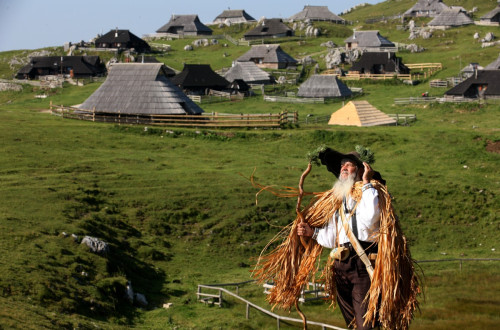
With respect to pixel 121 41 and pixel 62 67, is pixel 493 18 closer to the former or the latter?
pixel 121 41

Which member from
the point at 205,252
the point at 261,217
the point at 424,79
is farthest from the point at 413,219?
the point at 424,79

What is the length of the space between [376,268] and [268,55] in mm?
92797

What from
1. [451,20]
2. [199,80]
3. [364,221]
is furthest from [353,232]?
[451,20]

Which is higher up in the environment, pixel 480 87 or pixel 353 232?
pixel 480 87

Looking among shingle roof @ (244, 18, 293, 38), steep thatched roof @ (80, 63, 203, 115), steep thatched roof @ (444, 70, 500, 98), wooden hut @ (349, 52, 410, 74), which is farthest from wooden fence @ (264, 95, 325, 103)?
shingle roof @ (244, 18, 293, 38)

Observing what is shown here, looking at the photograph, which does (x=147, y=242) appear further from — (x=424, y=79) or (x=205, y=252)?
(x=424, y=79)

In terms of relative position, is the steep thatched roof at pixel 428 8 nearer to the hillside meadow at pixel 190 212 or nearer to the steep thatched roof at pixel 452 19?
the steep thatched roof at pixel 452 19

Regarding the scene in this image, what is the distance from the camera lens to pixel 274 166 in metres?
34.6

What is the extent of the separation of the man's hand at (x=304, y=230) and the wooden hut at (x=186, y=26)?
123 meters

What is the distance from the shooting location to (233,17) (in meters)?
148

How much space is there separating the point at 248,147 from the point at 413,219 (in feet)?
45.2

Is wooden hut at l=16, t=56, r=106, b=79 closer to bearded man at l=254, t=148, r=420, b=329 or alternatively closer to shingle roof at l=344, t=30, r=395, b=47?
shingle roof at l=344, t=30, r=395, b=47

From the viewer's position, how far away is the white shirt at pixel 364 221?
7871 millimetres

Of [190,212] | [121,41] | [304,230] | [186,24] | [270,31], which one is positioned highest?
[186,24]
